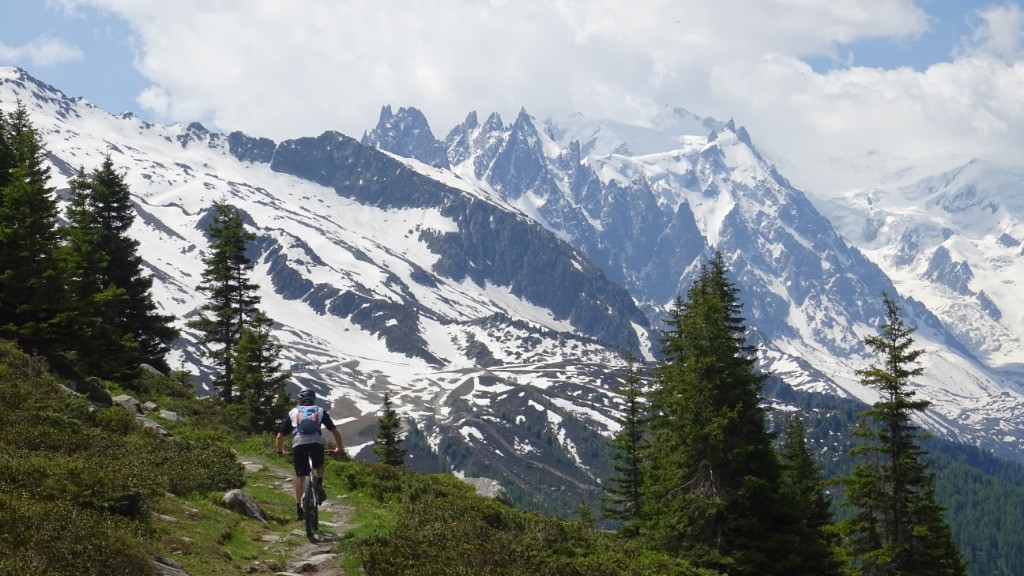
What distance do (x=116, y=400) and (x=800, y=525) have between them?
24853mm

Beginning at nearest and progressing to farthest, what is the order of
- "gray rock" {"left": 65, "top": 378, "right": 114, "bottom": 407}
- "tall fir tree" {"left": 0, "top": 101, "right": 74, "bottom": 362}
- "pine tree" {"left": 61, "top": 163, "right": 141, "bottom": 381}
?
"gray rock" {"left": 65, "top": 378, "right": 114, "bottom": 407} → "tall fir tree" {"left": 0, "top": 101, "right": 74, "bottom": 362} → "pine tree" {"left": 61, "top": 163, "right": 141, "bottom": 381}

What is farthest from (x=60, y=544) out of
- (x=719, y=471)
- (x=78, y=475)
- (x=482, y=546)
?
(x=719, y=471)

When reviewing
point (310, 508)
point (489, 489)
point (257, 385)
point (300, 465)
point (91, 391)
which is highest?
point (300, 465)

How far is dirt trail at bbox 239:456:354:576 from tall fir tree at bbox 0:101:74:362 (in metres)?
12.7

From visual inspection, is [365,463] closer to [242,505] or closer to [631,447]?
[242,505]

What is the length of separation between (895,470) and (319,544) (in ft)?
87.8

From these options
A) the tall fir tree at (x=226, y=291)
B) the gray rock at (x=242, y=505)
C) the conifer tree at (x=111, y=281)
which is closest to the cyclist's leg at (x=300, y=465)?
the gray rock at (x=242, y=505)

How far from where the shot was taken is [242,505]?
Answer: 1806 cm

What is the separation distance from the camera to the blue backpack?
715 inches

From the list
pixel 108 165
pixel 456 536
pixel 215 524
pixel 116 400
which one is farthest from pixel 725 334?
pixel 108 165

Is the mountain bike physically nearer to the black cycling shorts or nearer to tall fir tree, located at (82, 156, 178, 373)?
the black cycling shorts

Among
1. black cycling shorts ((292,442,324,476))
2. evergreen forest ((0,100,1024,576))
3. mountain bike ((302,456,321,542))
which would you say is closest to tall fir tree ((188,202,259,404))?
evergreen forest ((0,100,1024,576))

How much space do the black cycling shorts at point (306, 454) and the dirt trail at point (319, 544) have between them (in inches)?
56.6

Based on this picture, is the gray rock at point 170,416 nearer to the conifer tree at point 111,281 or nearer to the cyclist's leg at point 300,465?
the conifer tree at point 111,281
